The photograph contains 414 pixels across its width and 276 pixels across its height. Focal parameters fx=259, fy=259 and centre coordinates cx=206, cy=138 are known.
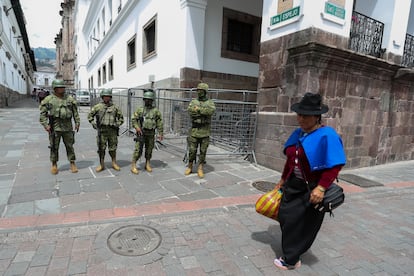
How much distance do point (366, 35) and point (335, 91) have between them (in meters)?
2.19

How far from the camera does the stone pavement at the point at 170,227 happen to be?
249cm

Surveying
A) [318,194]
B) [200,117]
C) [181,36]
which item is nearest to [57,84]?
[200,117]

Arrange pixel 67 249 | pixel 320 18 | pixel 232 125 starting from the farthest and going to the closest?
pixel 232 125, pixel 320 18, pixel 67 249

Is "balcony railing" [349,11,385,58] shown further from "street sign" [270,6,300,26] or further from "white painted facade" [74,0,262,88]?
"white painted facade" [74,0,262,88]

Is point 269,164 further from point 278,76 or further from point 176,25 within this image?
point 176,25

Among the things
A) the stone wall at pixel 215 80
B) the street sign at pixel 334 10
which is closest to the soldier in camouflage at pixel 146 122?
the street sign at pixel 334 10

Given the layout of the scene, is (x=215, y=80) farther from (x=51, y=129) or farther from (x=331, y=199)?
(x=331, y=199)

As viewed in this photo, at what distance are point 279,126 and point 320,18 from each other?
230cm

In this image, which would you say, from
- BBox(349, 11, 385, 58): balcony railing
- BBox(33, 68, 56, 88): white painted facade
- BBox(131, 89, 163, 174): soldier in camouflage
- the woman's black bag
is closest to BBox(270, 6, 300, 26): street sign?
BBox(349, 11, 385, 58): balcony railing

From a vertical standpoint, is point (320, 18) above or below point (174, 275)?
above

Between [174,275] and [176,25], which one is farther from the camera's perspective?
[176,25]

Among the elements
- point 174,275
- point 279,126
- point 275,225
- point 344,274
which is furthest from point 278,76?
point 174,275

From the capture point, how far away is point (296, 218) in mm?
2365

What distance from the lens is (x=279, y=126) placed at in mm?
5703
